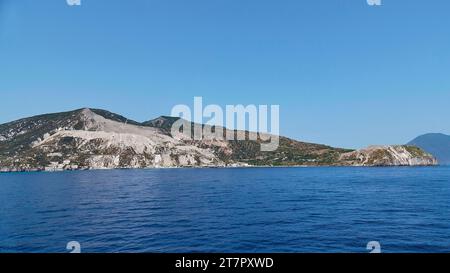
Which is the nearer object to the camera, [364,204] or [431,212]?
[431,212]

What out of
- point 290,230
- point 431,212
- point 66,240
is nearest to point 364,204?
point 431,212

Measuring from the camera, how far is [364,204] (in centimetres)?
6956

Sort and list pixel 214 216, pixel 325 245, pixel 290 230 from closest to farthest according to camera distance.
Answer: pixel 325 245 → pixel 290 230 → pixel 214 216
